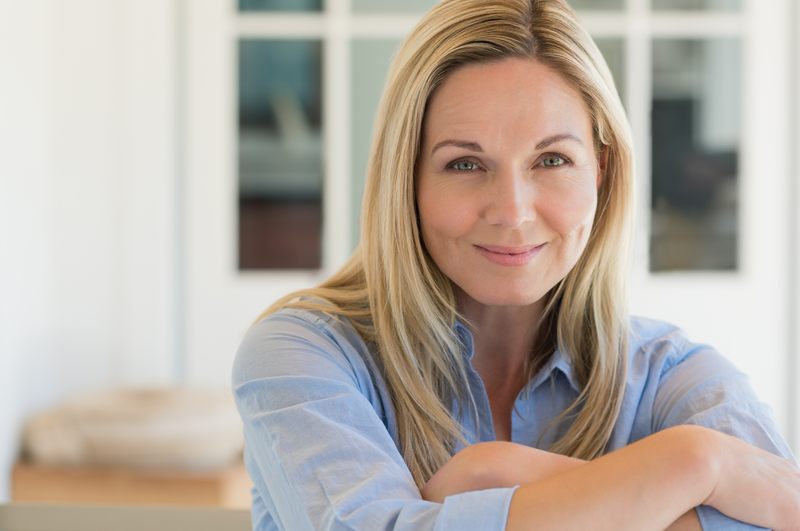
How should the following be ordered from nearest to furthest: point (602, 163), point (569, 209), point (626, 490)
Answer: point (626, 490) < point (569, 209) < point (602, 163)

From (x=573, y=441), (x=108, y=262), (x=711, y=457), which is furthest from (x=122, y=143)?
(x=711, y=457)

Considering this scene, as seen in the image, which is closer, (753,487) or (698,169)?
(753,487)

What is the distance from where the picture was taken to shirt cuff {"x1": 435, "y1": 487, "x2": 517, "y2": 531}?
95 cm

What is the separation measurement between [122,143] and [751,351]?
7.46ft

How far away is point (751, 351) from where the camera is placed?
142 inches

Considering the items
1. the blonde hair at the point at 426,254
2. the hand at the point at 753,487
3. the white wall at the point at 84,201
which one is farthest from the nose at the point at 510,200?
the white wall at the point at 84,201

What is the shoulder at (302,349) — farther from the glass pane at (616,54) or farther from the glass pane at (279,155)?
the glass pane at (616,54)

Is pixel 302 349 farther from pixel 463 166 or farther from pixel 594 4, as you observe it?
pixel 594 4

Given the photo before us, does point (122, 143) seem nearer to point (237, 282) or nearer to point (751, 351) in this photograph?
point (237, 282)

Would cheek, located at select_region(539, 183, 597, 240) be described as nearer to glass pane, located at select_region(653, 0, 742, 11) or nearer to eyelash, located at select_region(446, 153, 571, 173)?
eyelash, located at select_region(446, 153, 571, 173)

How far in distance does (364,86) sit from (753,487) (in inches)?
109

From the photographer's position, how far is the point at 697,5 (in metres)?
3.61

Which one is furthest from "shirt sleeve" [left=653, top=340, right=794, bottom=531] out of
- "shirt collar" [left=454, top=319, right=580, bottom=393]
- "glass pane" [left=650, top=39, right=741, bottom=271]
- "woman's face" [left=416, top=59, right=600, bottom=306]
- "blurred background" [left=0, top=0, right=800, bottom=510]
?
"glass pane" [left=650, top=39, right=741, bottom=271]

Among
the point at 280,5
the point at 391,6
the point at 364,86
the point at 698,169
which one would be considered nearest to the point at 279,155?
the point at 364,86
